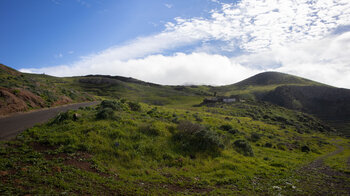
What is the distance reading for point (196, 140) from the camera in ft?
43.7

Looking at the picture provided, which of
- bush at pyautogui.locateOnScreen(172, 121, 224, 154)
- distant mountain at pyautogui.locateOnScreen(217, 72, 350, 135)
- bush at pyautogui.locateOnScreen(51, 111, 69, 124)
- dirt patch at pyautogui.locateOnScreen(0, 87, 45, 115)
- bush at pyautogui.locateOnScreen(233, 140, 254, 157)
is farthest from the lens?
distant mountain at pyautogui.locateOnScreen(217, 72, 350, 135)

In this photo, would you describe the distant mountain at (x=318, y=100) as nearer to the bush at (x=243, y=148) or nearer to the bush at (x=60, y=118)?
the bush at (x=243, y=148)

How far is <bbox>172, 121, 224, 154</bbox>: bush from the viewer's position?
12613 mm

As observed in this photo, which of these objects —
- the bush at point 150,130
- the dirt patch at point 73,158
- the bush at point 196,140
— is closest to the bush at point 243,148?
the bush at point 196,140

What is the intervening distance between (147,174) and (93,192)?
9.89 feet

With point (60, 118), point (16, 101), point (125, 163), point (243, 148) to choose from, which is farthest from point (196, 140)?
point (16, 101)

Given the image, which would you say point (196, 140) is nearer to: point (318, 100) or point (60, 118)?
point (60, 118)

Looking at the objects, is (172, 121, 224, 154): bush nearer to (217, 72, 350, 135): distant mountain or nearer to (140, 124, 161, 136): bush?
(140, 124, 161, 136): bush

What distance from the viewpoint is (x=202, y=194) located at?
294 inches

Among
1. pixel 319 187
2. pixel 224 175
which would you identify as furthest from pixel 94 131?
pixel 319 187

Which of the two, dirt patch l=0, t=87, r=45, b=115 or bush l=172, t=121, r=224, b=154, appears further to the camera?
dirt patch l=0, t=87, r=45, b=115

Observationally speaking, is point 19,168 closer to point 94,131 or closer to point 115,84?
point 94,131

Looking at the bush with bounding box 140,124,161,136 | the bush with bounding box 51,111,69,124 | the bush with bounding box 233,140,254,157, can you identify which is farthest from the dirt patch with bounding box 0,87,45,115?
the bush with bounding box 233,140,254,157

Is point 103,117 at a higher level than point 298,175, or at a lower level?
higher
